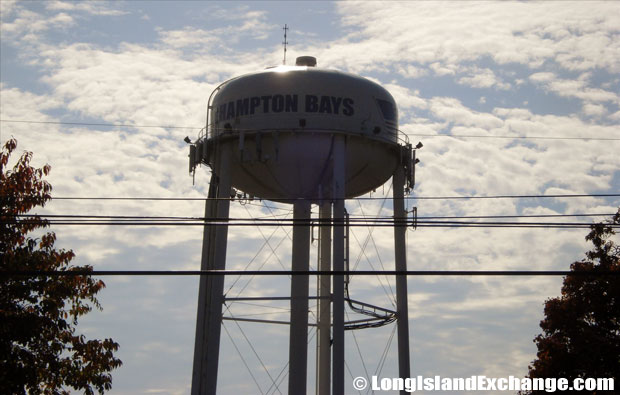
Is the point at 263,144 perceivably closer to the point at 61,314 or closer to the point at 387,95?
the point at 387,95

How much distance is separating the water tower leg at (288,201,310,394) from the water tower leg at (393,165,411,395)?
3.06 metres

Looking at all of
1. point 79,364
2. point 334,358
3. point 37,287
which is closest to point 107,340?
point 79,364

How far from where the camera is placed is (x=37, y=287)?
18.9 metres

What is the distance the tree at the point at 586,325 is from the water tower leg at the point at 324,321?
279 inches

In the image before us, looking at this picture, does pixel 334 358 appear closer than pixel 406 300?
Yes

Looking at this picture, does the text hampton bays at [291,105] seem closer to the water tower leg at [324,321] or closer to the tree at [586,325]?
the water tower leg at [324,321]

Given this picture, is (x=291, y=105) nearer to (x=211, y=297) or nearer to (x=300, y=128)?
(x=300, y=128)

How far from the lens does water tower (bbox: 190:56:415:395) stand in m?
27.9

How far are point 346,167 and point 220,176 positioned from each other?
413 centimetres

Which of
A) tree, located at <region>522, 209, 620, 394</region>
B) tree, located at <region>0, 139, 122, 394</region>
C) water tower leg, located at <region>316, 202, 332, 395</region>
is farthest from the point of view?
water tower leg, located at <region>316, 202, 332, 395</region>

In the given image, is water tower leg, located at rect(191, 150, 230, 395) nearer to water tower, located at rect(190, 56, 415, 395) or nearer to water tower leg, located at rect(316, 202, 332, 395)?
water tower, located at rect(190, 56, 415, 395)

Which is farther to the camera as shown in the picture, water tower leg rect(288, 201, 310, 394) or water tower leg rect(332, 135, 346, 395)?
water tower leg rect(288, 201, 310, 394)

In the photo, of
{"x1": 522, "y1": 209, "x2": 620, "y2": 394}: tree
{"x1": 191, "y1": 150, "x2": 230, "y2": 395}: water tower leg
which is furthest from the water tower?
{"x1": 522, "y1": 209, "x2": 620, "y2": 394}: tree

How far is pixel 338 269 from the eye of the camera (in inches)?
1089
